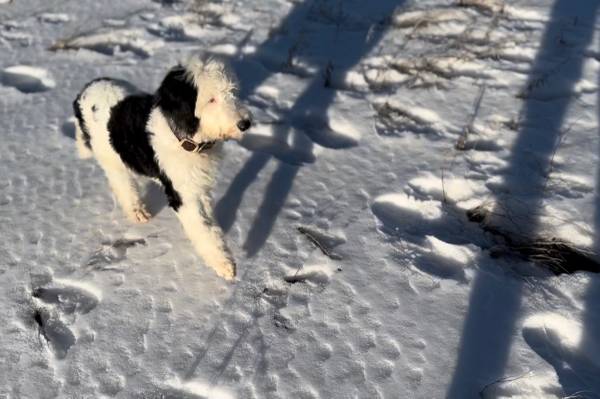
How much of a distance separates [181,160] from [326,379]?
5.39ft

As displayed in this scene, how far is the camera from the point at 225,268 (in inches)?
149

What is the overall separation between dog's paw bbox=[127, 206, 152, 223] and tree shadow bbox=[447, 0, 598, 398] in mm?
2534

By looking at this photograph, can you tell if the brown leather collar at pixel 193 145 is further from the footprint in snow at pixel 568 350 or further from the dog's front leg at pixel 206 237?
the footprint in snow at pixel 568 350

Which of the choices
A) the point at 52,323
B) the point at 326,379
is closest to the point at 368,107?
the point at 326,379

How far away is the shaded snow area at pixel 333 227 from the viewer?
3.34 m

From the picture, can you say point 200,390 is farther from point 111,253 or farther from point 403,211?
point 403,211

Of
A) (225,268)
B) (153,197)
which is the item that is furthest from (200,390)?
(153,197)

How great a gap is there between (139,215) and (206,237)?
2.78ft

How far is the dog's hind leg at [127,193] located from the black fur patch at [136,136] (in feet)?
1.08

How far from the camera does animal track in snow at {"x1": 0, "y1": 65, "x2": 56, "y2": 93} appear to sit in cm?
583

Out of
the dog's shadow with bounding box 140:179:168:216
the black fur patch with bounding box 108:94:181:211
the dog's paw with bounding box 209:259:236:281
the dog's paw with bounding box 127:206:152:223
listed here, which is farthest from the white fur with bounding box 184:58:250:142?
the dog's shadow with bounding box 140:179:168:216

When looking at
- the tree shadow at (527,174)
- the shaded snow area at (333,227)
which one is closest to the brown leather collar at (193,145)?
the shaded snow area at (333,227)

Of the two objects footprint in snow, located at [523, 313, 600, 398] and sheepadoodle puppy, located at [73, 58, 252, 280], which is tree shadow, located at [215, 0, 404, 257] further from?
footprint in snow, located at [523, 313, 600, 398]

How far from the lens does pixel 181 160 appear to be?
3.44 metres
